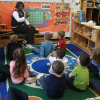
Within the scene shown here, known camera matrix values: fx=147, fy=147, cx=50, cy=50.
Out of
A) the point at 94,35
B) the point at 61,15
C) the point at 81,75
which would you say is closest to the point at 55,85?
the point at 81,75

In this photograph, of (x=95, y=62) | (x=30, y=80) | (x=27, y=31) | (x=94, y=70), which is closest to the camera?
(x=30, y=80)

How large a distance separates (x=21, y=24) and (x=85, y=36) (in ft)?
6.56

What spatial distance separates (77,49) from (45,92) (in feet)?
8.21

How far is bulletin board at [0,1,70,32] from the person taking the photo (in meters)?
4.64

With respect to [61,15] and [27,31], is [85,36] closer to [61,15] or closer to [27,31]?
[61,15]

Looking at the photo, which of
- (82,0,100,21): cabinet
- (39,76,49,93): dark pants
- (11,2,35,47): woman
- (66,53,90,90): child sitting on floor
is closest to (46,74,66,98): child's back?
(39,76,49,93): dark pants

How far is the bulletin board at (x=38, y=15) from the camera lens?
4.64 m

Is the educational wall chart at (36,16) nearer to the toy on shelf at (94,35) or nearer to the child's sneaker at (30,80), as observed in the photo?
the toy on shelf at (94,35)

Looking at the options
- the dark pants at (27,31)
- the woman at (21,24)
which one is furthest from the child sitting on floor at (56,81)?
the dark pants at (27,31)

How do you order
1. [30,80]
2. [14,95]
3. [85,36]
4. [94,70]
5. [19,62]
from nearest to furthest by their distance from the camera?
[14,95]
[19,62]
[30,80]
[94,70]
[85,36]

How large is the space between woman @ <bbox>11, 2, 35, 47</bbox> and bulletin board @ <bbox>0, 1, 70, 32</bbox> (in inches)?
12.3

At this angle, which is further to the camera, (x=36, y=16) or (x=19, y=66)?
(x=36, y=16)

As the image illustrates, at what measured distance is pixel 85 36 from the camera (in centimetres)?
431

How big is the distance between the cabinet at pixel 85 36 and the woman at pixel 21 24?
144cm
